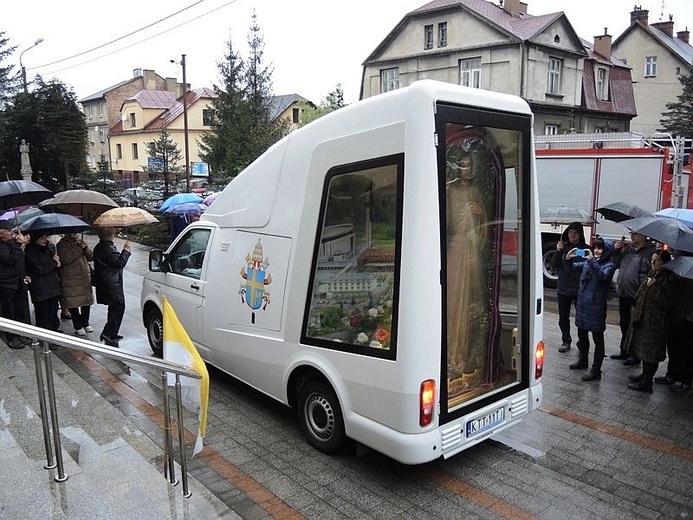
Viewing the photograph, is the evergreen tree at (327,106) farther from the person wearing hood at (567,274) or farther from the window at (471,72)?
the person wearing hood at (567,274)

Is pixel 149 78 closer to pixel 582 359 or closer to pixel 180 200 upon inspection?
pixel 180 200

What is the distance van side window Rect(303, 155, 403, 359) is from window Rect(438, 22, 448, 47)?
29.0 metres

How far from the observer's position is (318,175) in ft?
14.6

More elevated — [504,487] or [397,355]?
[397,355]

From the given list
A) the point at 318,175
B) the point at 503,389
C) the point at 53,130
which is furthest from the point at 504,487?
the point at 53,130

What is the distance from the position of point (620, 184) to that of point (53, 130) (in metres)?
30.0

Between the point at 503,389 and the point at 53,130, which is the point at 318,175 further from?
the point at 53,130

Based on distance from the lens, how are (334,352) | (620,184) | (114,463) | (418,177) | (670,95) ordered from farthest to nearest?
(670,95) < (620,184) < (334,352) < (114,463) < (418,177)

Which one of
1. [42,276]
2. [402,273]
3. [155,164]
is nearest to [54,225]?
[42,276]

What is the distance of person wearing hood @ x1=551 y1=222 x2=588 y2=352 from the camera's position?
7.07 m

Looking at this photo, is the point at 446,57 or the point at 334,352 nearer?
the point at 334,352

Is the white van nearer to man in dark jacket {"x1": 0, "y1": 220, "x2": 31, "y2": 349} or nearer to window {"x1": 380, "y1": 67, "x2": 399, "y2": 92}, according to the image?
man in dark jacket {"x1": 0, "y1": 220, "x2": 31, "y2": 349}

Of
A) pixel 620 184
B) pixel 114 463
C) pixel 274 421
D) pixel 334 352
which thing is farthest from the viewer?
pixel 620 184

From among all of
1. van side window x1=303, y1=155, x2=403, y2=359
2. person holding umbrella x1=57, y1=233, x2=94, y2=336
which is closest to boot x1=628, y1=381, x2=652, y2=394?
van side window x1=303, y1=155, x2=403, y2=359
